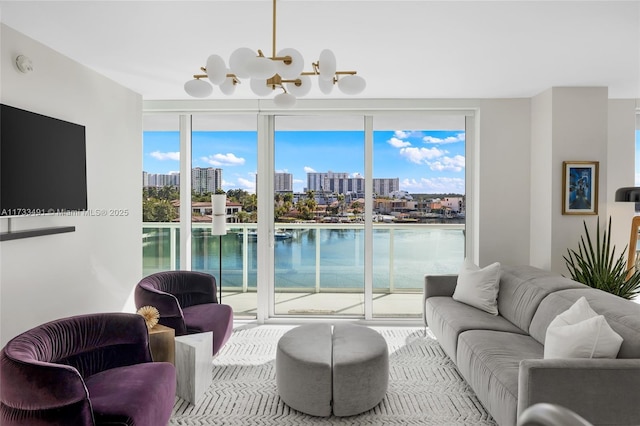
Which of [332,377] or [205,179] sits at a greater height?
[205,179]

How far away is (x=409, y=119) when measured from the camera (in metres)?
4.54

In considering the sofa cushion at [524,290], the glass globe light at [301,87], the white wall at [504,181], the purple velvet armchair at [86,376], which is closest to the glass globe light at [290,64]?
the glass globe light at [301,87]

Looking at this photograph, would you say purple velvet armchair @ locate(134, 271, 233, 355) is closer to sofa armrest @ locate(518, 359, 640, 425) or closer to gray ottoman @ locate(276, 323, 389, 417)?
gray ottoman @ locate(276, 323, 389, 417)

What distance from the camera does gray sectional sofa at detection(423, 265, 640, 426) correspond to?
1.93 meters

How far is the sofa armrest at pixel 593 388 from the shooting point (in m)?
1.92

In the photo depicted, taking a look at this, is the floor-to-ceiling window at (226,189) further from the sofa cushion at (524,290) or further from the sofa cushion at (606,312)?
the sofa cushion at (606,312)

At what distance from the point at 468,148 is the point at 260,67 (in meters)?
3.44

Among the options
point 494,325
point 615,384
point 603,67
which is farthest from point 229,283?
point 603,67

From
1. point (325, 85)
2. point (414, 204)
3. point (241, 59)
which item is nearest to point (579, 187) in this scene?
point (414, 204)

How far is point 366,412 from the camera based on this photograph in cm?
261

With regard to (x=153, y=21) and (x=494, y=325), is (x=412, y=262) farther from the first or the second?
(x=153, y=21)

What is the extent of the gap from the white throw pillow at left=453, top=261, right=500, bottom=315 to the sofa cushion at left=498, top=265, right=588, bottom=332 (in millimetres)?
75

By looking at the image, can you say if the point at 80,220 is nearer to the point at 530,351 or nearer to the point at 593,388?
the point at 530,351

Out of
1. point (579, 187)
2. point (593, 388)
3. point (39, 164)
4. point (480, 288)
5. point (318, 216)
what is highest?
point (39, 164)
